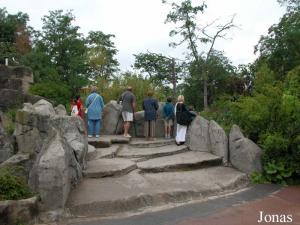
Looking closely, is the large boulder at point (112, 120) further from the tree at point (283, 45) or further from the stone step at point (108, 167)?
the tree at point (283, 45)

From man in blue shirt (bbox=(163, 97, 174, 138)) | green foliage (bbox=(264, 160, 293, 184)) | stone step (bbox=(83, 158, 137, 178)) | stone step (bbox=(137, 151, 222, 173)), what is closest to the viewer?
stone step (bbox=(83, 158, 137, 178))

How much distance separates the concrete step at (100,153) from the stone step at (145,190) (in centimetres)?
153

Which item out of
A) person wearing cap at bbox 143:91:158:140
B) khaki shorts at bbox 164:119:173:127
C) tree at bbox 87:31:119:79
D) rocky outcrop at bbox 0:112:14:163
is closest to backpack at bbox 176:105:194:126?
person wearing cap at bbox 143:91:158:140

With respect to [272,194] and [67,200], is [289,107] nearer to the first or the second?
[272,194]

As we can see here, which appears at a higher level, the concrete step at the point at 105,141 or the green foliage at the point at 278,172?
the concrete step at the point at 105,141

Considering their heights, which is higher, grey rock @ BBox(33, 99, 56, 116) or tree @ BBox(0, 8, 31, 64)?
tree @ BBox(0, 8, 31, 64)

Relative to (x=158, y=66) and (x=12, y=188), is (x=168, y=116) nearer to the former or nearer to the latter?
(x=12, y=188)

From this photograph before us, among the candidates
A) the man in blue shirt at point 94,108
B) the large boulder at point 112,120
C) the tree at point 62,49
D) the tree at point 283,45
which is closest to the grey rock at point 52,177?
the man in blue shirt at point 94,108

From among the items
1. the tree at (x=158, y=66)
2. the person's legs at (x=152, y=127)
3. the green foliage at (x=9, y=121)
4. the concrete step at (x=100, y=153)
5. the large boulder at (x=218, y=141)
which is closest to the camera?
the concrete step at (x=100, y=153)

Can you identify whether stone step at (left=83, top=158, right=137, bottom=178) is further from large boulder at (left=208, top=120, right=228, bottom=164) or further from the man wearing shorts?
the man wearing shorts

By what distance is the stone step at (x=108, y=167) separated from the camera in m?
9.84

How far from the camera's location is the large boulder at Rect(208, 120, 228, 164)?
12008 mm

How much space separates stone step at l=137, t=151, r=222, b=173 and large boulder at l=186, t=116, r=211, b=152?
0.36 m

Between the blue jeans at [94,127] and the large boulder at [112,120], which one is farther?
the large boulder at [112,120]
